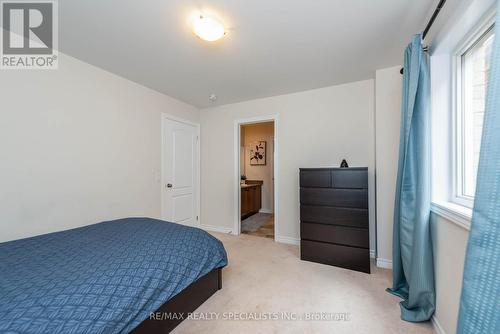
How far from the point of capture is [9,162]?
1743mm

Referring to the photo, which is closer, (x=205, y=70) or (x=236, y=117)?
(x=205, y=70)

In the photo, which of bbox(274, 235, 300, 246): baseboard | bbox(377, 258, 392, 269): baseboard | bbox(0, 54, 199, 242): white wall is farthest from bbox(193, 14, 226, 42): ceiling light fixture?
bbox(377, 258, 392, 269): baseboard

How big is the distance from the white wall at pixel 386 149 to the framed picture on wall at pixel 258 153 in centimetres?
346

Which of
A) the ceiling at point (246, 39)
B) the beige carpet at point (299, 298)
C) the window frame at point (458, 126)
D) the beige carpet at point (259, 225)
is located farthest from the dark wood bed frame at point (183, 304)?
the ceiling at point (246, 39)

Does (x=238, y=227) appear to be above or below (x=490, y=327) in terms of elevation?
below

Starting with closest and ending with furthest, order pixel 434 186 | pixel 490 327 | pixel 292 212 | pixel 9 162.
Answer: pixel 490 327 < pixel 434 186 < pixel 9 162 < pixel 292 212

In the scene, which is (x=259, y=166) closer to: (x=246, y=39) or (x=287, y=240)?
(x=287, y=240)

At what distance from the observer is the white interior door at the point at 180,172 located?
330 centimetres

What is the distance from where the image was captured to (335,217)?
245cm

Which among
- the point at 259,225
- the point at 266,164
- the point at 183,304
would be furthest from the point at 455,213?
the point at 266,164

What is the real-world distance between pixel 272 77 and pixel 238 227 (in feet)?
8.35

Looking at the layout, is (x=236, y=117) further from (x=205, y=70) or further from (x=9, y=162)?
(x=9, y=162)

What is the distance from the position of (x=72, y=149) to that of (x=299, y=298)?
9.04 feet

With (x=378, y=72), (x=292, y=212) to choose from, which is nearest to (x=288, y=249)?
(x=292, y=212)
